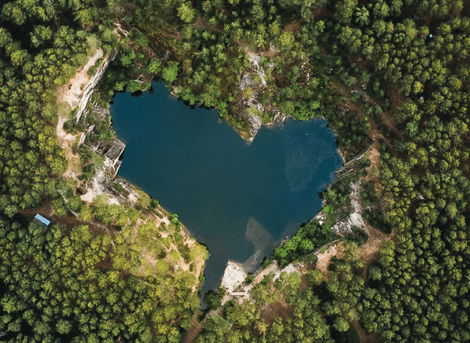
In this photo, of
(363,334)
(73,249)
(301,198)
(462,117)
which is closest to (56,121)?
(73,249)

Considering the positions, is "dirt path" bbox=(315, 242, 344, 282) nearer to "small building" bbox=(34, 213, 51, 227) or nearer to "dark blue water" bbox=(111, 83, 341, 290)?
"dark blue water" bbox=(111, 83, 341, 290)

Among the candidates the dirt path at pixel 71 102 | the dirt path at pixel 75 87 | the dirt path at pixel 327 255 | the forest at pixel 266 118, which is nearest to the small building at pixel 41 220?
the forest at pixel 266 118

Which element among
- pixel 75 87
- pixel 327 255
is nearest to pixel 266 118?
pixel 327 255

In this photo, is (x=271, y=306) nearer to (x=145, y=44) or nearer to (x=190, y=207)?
(x=190, y=207)

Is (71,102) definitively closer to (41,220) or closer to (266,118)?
(41,220)

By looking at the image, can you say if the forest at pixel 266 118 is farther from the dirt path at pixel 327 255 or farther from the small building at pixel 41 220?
the small building at pixel 41 220

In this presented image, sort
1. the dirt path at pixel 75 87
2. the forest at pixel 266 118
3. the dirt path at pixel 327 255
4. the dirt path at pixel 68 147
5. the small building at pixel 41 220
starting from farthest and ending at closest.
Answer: the dirt path at pixel 327 255 → the dirt path at pixel 68 147 → the dirt path at pixel 75 87 → the small building at pixel 41 220 → the forest at pixel 266 118
